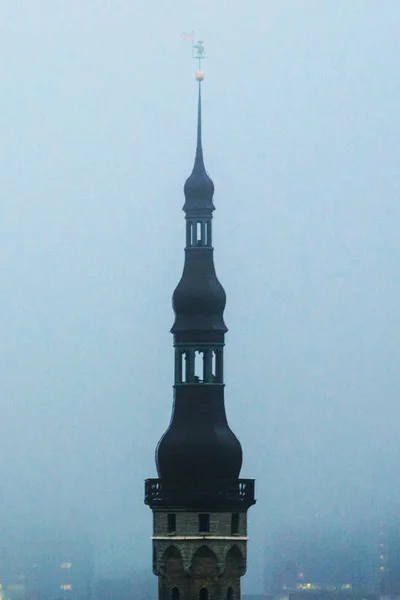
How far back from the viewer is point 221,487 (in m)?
108

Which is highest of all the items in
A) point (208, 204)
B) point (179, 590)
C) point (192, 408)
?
point (208, 204)

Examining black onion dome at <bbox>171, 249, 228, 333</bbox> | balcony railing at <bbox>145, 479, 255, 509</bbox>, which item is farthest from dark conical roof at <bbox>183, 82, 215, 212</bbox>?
balcony railing at <bbox>145, 479, 255, 509</bbox>

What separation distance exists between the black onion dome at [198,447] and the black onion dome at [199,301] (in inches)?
141

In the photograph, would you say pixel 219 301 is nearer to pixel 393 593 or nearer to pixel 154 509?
pixel 154 509

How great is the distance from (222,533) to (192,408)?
5.92 m

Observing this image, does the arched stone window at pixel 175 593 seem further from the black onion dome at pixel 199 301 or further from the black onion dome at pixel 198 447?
the black onion dome at pixel 199 301

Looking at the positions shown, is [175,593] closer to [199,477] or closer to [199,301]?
[199,477]

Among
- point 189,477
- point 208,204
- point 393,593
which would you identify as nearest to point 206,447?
point 189,477

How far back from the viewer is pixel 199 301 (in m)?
109

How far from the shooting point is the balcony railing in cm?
10762

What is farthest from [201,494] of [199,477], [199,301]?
[199,301]

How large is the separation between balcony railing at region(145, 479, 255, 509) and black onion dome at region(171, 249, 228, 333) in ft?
23.3

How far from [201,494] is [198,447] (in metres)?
2.16

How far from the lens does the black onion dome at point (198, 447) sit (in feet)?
353
